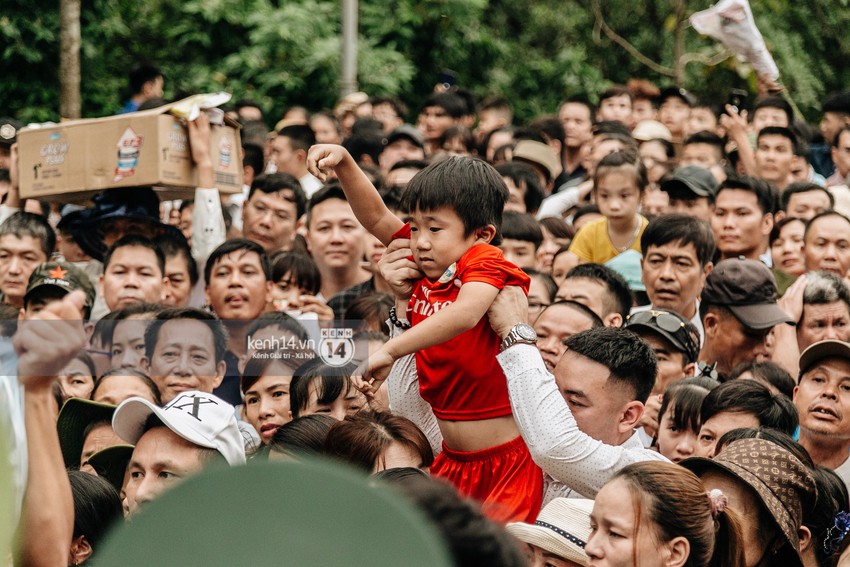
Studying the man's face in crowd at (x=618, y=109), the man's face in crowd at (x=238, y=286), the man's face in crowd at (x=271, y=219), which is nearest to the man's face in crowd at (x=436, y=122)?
the man's face in crowd at (x=618, y=109)

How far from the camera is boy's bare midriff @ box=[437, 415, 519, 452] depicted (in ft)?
11.7

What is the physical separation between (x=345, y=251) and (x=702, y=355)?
Answer: 2.04m

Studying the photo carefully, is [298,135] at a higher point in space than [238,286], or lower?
higher

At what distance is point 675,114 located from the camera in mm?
11648

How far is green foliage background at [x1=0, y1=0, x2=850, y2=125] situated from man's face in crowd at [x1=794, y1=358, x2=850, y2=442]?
8.94 metres

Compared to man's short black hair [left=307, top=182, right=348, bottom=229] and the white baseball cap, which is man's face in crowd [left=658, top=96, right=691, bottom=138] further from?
the white baseball cap

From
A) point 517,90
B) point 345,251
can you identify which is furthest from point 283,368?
point 517,90

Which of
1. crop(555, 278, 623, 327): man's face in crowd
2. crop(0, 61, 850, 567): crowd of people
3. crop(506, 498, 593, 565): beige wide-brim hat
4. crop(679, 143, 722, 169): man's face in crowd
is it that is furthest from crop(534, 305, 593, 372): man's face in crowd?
crop(679, 143, 722, 169): man's face in crowd

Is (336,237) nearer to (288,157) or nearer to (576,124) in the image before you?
(288,157)

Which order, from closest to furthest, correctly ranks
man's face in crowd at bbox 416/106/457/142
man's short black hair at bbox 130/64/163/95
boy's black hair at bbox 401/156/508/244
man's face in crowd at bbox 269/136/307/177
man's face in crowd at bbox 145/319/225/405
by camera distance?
boy's black hair at bbox 401/156/508/244 < man's face in crowd at bbox 145/319/225/405 < man's face in crowd at bbox 269/136/307/177 < man's short black hair at bbox 130/64/163/95 < man's face in crowd at bbox 416/106/457/142

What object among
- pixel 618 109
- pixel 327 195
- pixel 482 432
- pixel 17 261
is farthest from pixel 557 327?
pixel 618 109

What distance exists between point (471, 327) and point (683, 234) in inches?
113

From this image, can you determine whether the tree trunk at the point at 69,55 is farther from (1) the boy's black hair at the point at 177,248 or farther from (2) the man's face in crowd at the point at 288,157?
(1) the boy's black hair at the point at 177,248

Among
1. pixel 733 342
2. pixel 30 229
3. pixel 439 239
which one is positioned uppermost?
pixel 439 239
